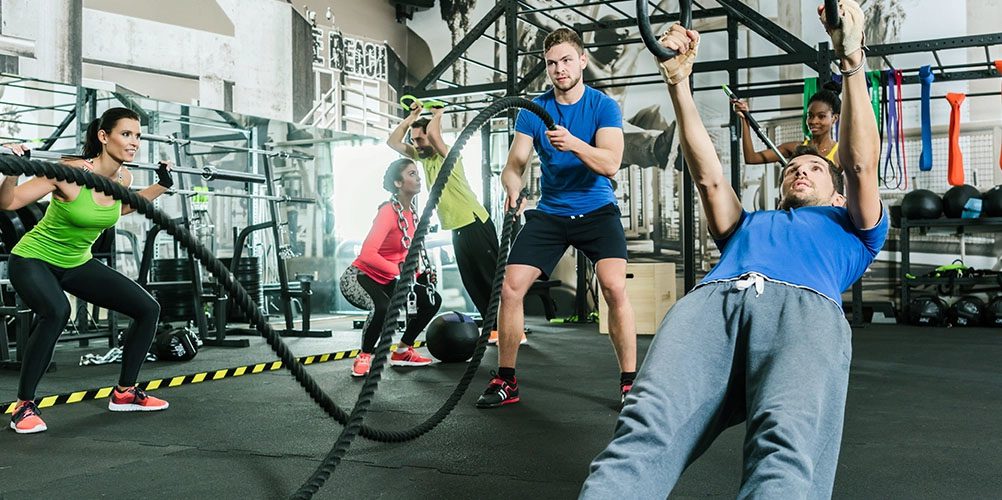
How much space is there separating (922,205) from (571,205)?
487 centimetres

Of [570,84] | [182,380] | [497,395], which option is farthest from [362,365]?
[570,84]

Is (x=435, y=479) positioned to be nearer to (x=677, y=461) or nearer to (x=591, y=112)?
(x=677, y=461)

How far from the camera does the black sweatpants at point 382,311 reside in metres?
3.80

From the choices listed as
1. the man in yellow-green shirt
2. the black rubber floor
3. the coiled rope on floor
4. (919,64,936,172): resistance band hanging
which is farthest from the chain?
(919,64,936,172): resistance band hanging

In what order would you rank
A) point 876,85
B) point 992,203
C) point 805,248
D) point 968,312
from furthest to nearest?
1. point 968,312
2. point 992,203
3. point 876,85
4. point 805,248

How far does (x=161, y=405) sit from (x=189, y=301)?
2774mm

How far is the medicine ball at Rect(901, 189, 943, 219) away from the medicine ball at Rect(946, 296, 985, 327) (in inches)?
29.1

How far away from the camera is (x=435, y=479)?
80.1 inches

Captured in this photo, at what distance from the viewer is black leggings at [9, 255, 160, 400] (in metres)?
2.87

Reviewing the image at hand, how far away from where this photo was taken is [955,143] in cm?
616

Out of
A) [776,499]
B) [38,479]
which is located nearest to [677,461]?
[776,499]

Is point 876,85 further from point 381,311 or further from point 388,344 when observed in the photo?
point 388,344

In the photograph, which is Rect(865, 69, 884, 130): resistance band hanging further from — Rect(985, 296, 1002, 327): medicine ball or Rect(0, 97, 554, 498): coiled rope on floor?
Rect(0, 97, 554, 498): coiled rope on floor

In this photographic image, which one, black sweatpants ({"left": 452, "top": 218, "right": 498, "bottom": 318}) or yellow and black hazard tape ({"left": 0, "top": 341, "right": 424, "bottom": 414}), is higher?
black sweatpants ({"left": 452, "top": 218, "right": 498, "bottom": 318})
